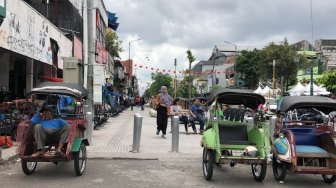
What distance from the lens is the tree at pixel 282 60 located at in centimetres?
5091

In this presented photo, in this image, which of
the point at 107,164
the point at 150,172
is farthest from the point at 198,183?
the point at 107,164

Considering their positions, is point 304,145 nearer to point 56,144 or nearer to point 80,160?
point 80,160

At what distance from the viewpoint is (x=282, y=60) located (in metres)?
50.9

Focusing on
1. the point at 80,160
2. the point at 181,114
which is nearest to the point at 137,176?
the point at 80,160

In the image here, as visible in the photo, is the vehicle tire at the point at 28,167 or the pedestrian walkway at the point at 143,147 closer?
the vehicle tire at the point at 28,167

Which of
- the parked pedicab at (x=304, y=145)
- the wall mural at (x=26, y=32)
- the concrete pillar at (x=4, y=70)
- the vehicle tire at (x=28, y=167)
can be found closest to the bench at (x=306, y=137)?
the parked pedicab at (x=304, y=145)

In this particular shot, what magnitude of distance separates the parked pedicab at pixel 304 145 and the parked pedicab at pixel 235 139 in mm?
347

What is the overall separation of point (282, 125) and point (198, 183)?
2145 millimetres

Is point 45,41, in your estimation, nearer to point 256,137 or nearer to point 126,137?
point 126,137

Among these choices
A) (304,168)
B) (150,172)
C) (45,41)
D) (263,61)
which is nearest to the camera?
(304,168)

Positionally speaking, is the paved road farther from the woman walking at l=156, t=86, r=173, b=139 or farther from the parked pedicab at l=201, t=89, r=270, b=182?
the woman walking at l=156, t=86, r=173, b=139

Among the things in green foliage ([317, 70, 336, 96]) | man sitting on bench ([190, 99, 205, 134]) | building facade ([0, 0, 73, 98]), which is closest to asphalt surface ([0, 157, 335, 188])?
building facade ([0, 0, 73, 98])

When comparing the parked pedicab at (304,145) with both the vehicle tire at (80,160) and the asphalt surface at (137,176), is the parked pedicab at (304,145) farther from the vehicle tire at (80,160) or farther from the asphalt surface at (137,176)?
the vehicle tire at (80,160)

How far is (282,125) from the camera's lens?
967 centimetres
